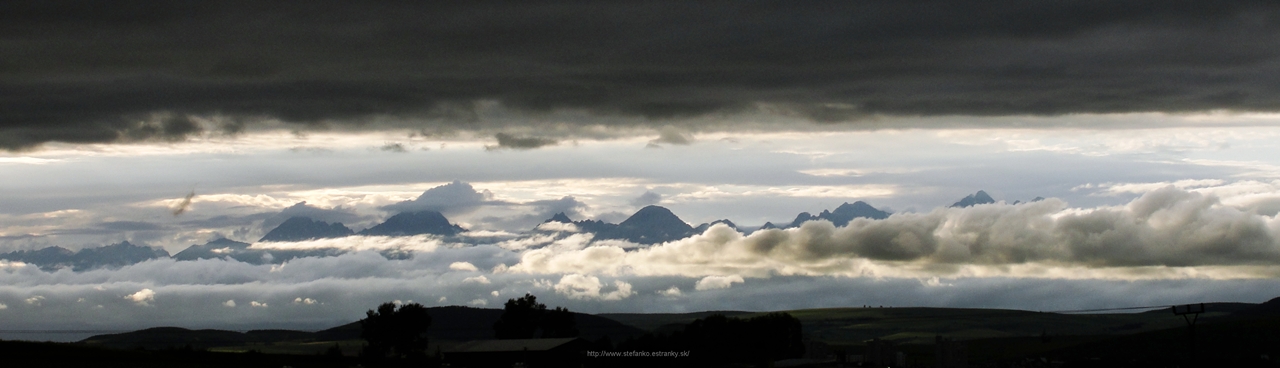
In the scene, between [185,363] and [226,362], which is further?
[226,362]

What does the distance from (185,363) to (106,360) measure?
35.6 ft

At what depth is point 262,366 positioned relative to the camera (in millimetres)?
197250

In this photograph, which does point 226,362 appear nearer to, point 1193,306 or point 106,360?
point 106,360

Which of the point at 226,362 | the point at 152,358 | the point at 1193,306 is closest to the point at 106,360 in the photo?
the point at 152,358

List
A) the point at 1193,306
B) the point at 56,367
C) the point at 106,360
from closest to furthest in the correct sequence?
the point at 56,367 < the point at 106,360 < the point at 1193,306

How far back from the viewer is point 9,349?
186 meters

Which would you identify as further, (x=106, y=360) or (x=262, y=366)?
(x=262, y=366)

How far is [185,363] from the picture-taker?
610 feet

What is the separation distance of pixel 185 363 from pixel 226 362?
1383cm

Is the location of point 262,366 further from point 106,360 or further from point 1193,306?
point 1193,306

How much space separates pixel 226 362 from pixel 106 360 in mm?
21822

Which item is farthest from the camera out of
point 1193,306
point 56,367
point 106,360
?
point 1193,306

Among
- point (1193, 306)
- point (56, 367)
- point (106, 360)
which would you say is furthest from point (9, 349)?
point (1193, 306)

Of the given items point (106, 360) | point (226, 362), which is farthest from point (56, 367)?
point (226, 362)
